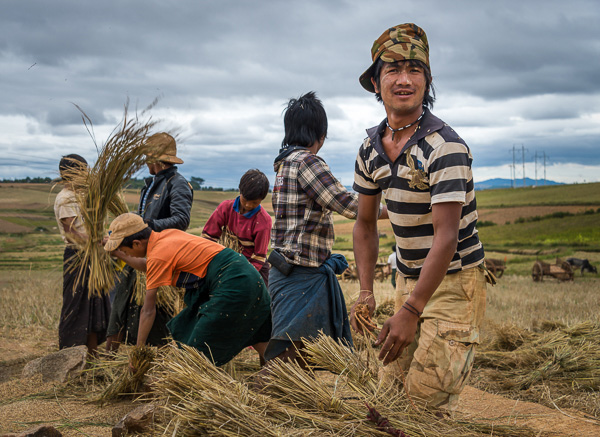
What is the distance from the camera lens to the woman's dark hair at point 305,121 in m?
3.27

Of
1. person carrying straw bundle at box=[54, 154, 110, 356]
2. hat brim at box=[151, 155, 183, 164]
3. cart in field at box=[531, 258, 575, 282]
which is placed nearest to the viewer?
hat brim at box=[151, 155, 183, 164]

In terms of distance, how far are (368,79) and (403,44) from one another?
12.2 inches

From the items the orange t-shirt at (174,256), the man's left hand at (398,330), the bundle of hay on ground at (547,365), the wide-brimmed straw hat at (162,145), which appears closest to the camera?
the man's left hand at (398,330)

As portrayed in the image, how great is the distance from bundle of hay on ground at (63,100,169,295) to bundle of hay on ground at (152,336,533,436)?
1.98 m

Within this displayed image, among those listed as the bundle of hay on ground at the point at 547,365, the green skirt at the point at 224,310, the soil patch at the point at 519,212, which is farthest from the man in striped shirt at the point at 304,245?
the soil patch at the point at 519,212

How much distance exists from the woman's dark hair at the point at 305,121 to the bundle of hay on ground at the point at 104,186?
132 centimetres

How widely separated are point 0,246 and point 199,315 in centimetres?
1962

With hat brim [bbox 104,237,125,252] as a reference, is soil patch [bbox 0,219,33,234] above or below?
below

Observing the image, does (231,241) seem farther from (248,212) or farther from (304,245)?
(304,245)

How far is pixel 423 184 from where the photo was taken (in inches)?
82.2

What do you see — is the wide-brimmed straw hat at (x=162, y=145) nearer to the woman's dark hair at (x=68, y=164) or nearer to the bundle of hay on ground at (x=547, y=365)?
the woman's dark hair at (x=68, y=164)

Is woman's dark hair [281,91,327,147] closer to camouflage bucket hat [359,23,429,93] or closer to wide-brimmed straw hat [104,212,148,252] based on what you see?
camouflage bucket hat [359,23,429,93]

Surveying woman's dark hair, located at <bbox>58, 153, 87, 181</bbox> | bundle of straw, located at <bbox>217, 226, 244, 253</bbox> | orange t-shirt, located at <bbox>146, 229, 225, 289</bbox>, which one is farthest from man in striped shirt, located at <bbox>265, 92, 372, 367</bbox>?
woman's dark hair, located at <bbox>58, 153, 87, 181</bbox>

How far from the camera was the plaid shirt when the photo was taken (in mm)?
3072
